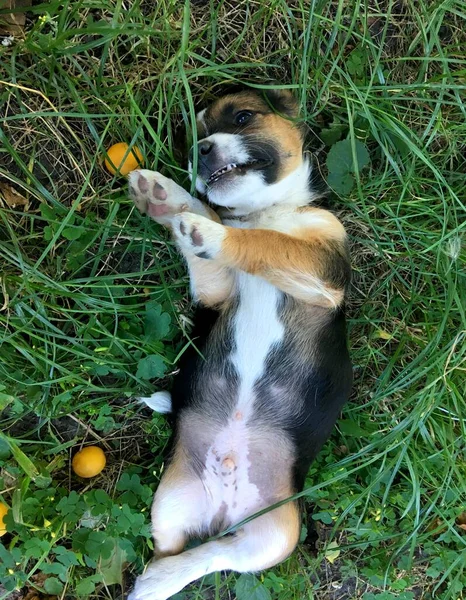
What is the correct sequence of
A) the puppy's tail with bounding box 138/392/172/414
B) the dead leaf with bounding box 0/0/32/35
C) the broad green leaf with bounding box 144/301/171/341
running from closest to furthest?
the dead leaf with bounding box 0/0/32/35, the broad green leaf with bounding box 144/301/171/341, the puppy's tail with bounding box 138/392/172/414

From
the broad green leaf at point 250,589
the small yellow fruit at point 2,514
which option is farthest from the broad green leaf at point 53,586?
the broad green leaf at point 250,589

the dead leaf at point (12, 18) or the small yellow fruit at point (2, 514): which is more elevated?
the dead leaf at point (12, 18)

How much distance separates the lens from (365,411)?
151 inches

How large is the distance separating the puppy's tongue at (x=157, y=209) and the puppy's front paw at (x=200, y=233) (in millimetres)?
384

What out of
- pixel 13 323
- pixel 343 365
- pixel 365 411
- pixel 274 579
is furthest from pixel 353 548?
pixel 13 323

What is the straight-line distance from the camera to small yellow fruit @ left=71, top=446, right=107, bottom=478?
11.4ft

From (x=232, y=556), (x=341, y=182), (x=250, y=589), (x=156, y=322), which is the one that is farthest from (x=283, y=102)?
(x=250, y=589)

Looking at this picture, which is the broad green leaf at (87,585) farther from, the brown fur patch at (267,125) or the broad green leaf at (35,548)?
the brown fur patch at (267,125)

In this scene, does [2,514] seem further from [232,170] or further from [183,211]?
[232,170]

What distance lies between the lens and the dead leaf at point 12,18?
3037 millimetres

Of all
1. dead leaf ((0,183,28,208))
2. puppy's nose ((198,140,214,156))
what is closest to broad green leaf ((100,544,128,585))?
dead leaf ((0,183,28,208))

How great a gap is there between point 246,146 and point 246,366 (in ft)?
4.49

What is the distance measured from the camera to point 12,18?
3100mm

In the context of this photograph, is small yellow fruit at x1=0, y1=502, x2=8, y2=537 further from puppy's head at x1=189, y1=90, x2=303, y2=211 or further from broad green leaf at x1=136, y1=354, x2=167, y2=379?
puppy's head at x1=189, y1=90, x2=303, y2=211
